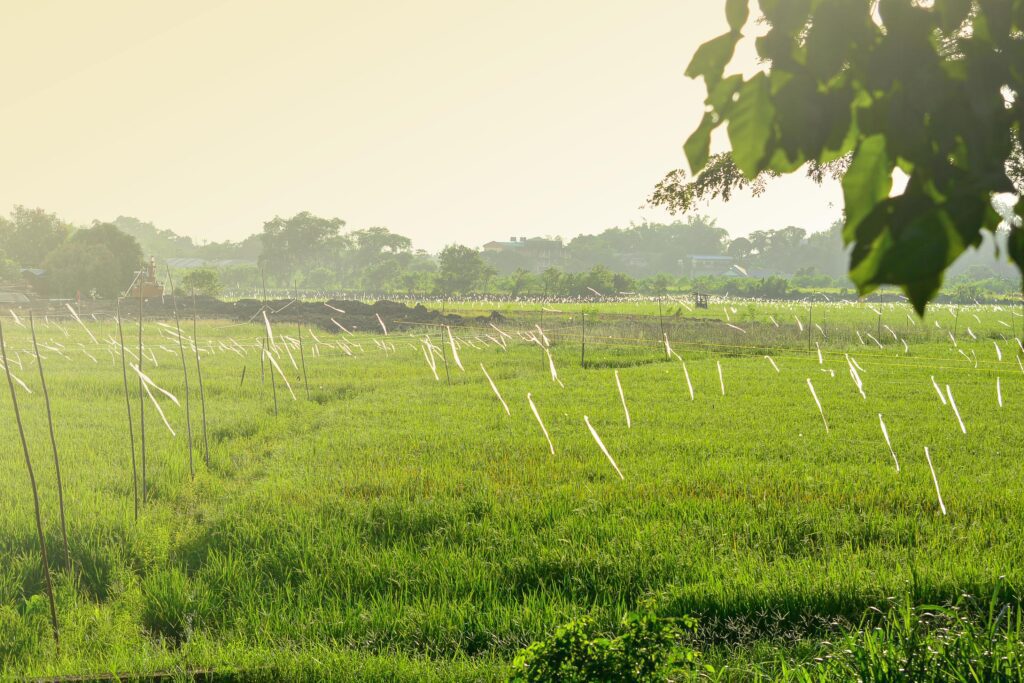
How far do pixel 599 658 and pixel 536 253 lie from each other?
133m

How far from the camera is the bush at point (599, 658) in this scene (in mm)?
3535

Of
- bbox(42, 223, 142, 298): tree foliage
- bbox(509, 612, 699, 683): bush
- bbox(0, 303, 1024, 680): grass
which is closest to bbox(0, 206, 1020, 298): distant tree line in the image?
bbox(42, 223, 142, 298): tree foliage

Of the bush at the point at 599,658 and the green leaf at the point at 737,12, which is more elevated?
the green leaf at the point at 737,12

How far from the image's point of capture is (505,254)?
139 m

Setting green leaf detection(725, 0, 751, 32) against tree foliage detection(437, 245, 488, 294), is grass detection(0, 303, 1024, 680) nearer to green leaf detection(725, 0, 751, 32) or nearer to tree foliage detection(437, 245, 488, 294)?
green leaf detection(725, 0, 751, 32)

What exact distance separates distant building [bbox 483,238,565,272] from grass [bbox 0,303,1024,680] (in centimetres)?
12293

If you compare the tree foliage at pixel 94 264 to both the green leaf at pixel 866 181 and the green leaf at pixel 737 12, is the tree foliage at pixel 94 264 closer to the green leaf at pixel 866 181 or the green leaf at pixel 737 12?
the green leaf at pixel 737 12

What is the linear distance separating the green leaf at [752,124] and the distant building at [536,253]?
435ft

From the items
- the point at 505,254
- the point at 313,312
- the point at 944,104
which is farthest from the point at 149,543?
the point at 505,254

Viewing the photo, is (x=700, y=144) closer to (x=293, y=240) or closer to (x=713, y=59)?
(x=713, y=59)

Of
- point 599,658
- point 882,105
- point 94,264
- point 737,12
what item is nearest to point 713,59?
point 737,12

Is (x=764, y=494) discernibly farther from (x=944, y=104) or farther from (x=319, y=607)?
(x=944, y=104)

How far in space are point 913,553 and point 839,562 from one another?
0.72m

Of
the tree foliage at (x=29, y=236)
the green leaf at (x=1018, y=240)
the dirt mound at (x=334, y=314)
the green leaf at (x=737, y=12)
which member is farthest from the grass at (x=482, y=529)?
the tree foliage at (x=29, y=236)
